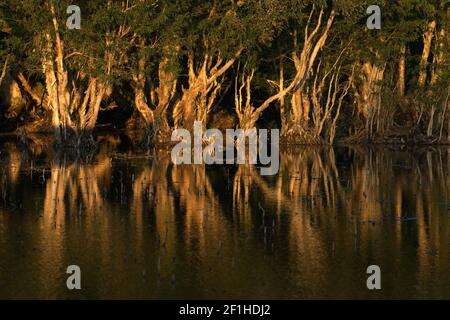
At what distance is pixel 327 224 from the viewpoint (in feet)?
73.7

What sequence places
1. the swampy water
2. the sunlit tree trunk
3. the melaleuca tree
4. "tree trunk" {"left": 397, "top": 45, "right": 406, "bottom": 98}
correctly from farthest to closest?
"tree trunk" {"left": 397, "top": 45, "right": 406, "bottom": 98}
the sunlit tree trunk
the melaleuca tree
the swampy water

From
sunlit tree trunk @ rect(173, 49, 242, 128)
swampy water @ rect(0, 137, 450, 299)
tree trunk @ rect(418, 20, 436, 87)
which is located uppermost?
tree trunk @ rect(418, 20, 436, 87)

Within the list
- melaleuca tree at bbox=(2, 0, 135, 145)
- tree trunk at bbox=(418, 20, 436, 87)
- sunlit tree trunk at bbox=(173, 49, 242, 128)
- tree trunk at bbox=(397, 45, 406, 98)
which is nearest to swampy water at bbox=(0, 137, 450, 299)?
melaleuca tree at bbox=(2, 0, 135, 145)

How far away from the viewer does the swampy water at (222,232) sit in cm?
1592

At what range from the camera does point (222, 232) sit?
69.6 ft

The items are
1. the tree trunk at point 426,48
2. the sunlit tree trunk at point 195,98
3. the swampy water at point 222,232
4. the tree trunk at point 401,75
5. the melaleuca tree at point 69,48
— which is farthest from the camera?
the tree trunk at point 401,75

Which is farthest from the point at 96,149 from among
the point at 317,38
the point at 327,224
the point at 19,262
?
the point at 19,262

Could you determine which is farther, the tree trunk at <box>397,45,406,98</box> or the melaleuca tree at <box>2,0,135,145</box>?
the tree trunk at <box>397,45,406,98</box>

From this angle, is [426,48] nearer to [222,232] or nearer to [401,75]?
[401,75]

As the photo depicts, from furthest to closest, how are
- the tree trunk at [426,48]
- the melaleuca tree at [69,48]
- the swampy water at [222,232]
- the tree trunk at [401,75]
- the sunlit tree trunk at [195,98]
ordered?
the tree trunk at [401,75]
the tree trunk at [426,48]
the sunlit tree trunk at [195,98]
the melaleuca tree at [69,48]
the swampy water at [222,232]

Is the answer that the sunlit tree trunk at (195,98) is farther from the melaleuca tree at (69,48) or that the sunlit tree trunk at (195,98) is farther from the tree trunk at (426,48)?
the tree trunk at (426,48)

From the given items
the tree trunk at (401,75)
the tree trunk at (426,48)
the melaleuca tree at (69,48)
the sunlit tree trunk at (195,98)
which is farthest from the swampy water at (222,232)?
the tree trunk at (401,75)

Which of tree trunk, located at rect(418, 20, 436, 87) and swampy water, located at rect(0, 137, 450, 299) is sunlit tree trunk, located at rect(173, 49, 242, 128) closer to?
tree trunk, located at rect(418, 20, 436, 87)

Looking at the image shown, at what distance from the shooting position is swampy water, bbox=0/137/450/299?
15922 millimetres
